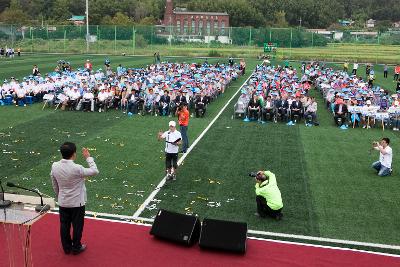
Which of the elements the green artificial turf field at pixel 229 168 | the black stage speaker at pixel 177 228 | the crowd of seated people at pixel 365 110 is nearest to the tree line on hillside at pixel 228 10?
the crowd of seated people at pixel 365 110

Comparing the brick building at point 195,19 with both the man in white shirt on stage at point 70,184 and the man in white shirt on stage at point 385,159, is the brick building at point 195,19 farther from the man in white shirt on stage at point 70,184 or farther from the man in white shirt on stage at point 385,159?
the man in white shirt on stage at point 70,184

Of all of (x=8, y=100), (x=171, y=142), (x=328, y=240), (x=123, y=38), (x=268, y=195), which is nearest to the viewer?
(x=328, y=240)

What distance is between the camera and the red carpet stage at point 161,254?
312 inches

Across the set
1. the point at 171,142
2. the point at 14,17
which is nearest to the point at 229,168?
the point at 171,142

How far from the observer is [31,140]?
16906mm

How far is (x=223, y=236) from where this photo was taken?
8453mm

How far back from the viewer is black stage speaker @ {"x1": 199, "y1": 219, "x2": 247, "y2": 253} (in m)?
8.30

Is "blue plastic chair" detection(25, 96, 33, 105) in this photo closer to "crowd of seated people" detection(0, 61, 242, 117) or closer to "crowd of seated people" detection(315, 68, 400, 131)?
"crowd of seated people" detection(0, 61, 242, 117)

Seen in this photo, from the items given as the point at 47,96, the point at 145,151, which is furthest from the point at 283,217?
the point at 47,96

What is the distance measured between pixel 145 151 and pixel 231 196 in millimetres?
4910

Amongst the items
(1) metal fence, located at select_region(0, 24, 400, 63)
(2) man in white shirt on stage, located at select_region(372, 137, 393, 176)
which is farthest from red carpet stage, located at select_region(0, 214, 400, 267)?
(1) metal fence, located at select_region(0, 24, 400, 63)

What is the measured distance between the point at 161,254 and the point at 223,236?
1.12 metres

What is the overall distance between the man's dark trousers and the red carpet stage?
0.62ft

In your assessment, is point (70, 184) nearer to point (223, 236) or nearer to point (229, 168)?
point (223, 236)
